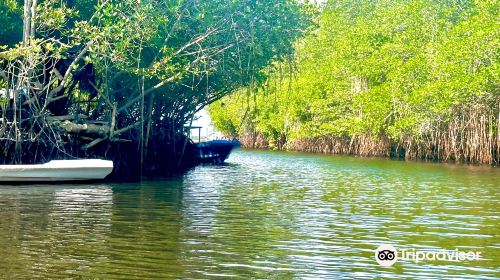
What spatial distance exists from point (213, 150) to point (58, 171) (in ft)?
52.7

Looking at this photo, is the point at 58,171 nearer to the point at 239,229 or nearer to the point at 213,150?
the point at 239,229

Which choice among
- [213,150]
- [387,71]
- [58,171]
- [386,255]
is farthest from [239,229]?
[387,71]

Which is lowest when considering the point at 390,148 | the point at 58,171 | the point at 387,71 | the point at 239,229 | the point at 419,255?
the point at 419,255

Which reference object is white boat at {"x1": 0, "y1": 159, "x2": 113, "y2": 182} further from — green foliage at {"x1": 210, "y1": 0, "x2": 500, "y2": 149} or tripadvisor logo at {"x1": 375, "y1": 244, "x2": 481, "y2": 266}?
tripadvisor logo at {"x1": 375, "y1": 244, "x2": 481, "y2": 266}

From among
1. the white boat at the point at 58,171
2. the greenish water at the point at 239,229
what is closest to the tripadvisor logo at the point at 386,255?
the greenish water at the point at 239,229

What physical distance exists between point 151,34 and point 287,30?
5.08 meters

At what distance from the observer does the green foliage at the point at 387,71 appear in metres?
31.8

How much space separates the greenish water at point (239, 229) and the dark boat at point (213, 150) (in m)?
12.4

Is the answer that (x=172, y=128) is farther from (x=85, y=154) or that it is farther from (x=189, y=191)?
(x=189, y=191)

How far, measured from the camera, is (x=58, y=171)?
59.5 ft

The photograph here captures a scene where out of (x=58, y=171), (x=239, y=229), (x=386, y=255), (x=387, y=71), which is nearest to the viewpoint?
(x=386, y=255)

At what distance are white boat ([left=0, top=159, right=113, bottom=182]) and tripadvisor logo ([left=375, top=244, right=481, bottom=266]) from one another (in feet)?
31.6

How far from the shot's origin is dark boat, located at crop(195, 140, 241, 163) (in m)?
33.2

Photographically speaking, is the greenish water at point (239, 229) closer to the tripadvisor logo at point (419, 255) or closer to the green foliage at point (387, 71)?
the tripadvisor logo at point (419, 255)
